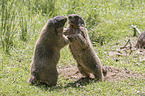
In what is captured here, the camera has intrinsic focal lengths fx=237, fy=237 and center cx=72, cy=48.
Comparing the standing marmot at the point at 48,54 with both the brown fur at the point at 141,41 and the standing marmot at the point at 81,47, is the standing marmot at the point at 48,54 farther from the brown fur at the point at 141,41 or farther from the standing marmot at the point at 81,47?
the brown fur at the point at 141,41

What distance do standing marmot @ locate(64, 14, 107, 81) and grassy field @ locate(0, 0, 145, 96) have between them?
339 millimetres

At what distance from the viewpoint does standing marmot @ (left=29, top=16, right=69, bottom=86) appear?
476 centimetres

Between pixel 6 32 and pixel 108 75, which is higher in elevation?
pixel 6 32

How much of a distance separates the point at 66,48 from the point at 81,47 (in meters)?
2.51

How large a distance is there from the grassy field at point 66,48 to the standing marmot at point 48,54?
217mm

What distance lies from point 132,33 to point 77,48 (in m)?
4.42

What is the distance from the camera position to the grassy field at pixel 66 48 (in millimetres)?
4887

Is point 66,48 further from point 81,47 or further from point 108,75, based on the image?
point 81,47

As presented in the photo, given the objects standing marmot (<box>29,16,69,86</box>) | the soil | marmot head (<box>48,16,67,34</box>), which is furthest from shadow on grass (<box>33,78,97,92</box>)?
marmot head (<box>48,16,67,34</box>)

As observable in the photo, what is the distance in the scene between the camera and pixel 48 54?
4.86 metres

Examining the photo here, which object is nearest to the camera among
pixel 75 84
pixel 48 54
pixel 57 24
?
pixel 57 24

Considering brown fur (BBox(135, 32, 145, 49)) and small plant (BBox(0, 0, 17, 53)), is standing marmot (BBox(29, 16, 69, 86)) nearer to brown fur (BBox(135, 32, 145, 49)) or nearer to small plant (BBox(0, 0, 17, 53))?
small plant (BBox(0, 0, 17, 53))

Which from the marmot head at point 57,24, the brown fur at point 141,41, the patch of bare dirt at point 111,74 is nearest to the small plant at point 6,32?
the patch of bare dirt at point 111,74

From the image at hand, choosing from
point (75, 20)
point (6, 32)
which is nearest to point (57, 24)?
point (75, 20)
